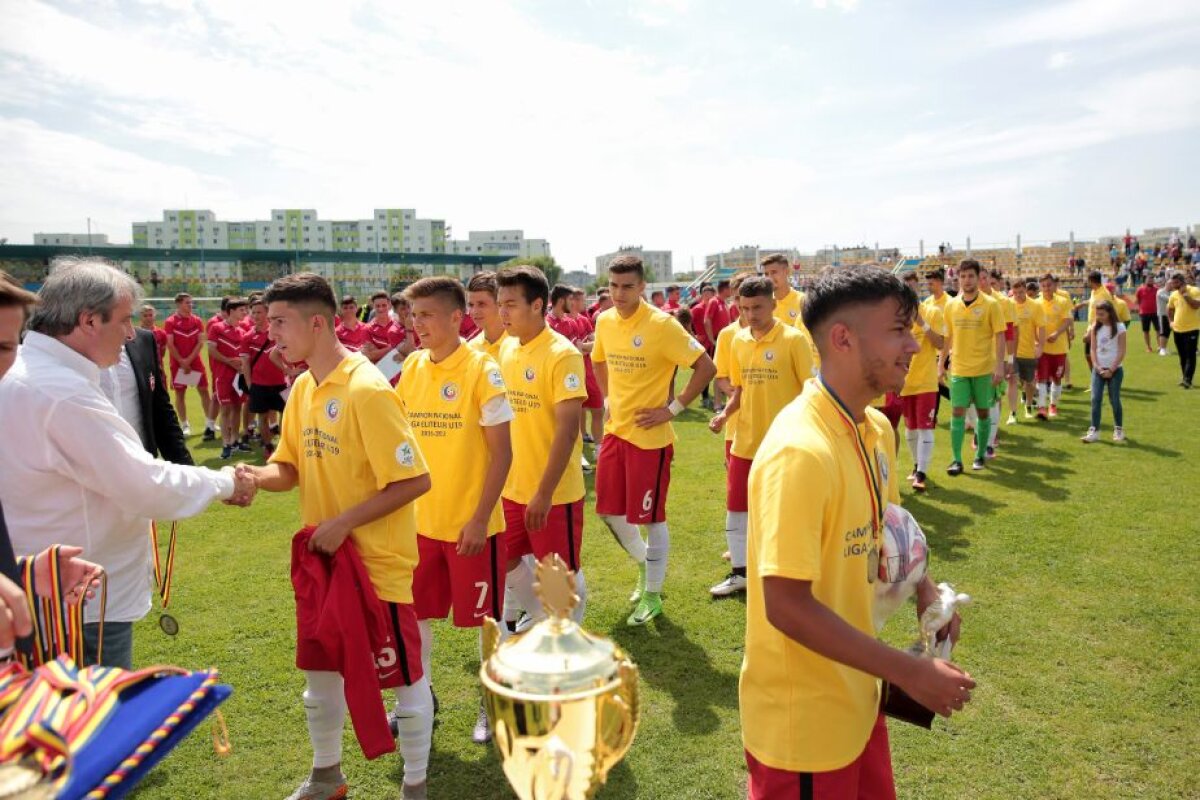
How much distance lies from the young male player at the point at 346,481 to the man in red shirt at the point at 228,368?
348 inches

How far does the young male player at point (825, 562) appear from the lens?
1782 mm

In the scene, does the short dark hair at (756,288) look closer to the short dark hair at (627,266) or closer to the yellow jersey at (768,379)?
the yellow jersey at (768,379)

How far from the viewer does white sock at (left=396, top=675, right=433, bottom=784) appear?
3316mm

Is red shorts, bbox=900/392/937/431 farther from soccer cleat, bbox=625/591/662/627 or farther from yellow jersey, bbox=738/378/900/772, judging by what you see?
yellow jersey, bbox=738/378/900/772

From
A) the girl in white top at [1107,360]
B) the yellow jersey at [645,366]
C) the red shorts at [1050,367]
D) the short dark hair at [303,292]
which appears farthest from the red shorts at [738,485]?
the red shorts at [1050,367]

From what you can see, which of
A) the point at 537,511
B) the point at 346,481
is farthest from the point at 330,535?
the point at 537,511

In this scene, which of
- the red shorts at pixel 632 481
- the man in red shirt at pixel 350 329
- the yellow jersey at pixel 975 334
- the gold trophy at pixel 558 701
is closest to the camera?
the gold trophy at pixel 558 701

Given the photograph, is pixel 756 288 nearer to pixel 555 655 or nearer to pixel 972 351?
pixel 972 351

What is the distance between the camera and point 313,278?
3.20 meters

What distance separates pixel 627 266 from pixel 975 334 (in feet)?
17.1

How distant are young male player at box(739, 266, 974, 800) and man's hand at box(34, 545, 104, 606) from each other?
5.89 feet

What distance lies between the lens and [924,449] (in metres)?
8.39

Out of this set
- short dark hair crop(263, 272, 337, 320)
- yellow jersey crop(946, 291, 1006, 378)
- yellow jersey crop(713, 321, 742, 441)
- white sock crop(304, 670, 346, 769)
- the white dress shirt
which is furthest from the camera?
yellow jersey crop(946, 291, 1006, 378)

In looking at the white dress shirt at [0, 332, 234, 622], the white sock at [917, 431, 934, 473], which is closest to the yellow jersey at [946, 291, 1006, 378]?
the white sock at [917, 431, 934, 473]
